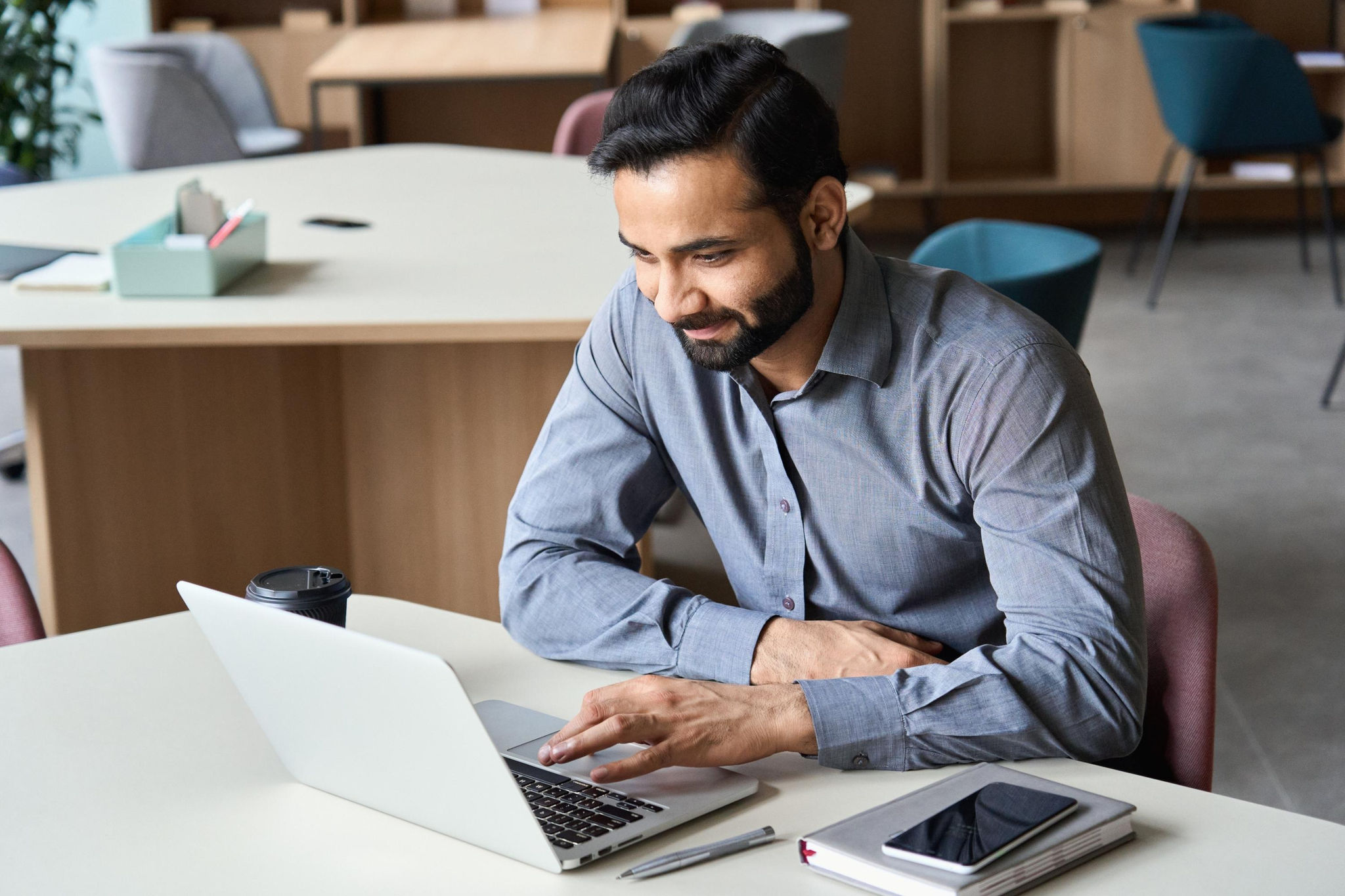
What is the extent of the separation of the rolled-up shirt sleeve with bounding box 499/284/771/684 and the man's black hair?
0.28 metres

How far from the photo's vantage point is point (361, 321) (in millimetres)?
2156

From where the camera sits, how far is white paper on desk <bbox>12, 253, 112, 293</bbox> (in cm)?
234

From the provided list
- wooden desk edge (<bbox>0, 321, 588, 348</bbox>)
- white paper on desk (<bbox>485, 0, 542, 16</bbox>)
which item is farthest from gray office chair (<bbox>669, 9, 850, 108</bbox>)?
wooden desk edge (<bbox>0, 321, 588, 348</bbox>)

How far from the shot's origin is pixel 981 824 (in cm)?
99

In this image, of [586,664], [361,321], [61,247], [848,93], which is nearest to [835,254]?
[586,664]

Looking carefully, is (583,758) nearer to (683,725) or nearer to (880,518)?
(683,725)

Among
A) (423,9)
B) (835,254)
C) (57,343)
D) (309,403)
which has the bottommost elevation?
(309,403)

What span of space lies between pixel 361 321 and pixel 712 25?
11.7 ft

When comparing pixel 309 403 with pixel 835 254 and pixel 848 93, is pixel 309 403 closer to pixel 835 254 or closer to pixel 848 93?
pixel 835 254

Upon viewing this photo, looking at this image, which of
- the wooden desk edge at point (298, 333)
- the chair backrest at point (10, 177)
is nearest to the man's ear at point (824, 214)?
the wooden desk edge at point (298, 333)

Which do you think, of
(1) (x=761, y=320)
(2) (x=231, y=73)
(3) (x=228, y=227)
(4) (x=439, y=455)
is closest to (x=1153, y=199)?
(2) (x=231, y=73)

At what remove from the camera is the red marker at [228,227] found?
2314mm

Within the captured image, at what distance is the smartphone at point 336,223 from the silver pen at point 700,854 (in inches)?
80.5

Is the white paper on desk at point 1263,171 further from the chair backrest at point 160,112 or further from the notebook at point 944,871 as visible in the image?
the notebook at point 944,871
